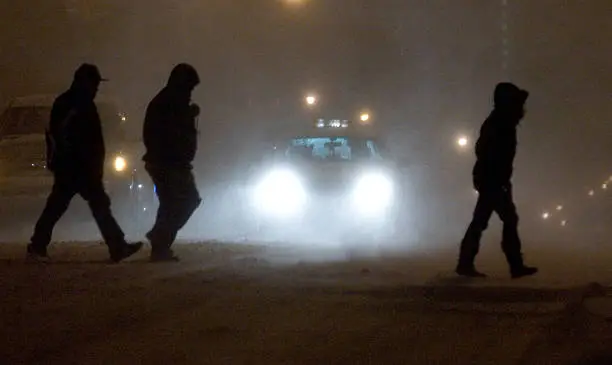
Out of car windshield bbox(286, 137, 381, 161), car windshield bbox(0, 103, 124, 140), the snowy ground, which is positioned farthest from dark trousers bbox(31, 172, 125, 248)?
car windshield bbox(286, 137, 381, 161)

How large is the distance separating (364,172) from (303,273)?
7.57 meters

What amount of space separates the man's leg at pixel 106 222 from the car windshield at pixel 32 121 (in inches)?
243

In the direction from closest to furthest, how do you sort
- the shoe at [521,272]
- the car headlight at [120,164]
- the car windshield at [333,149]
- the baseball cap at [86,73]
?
1. the shoe at [521,272]
2. the baseball cap at [86,73]
3. the car headlight at [120,164]
4. the car windshield at [333,149]

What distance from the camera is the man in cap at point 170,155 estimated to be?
10195 millimetres

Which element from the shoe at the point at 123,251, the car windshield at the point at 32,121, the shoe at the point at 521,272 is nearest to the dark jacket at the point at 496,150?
the shoe at the point at 521,272

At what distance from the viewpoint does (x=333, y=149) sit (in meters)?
17.2

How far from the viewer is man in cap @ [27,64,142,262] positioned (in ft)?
32.7

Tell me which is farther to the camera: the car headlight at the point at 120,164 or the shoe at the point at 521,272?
the car headlight at the point at 120,164

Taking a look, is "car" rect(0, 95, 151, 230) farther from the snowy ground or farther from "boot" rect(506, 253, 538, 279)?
"boot" rect(506, 253, 538, 279)

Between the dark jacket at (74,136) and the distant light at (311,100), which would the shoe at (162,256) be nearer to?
the dark jacket at (74,136)

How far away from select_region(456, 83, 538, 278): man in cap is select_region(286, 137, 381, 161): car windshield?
7460 millimetres

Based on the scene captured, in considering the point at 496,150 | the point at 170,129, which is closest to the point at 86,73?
the point at 170,129

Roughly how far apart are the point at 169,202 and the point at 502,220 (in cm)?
310

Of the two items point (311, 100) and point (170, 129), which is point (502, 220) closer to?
point (170, 129)
